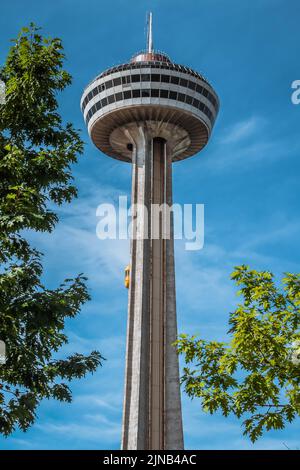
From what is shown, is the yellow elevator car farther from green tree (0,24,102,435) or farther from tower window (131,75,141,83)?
green tree (0,24,102,435)

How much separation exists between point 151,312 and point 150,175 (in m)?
20.1

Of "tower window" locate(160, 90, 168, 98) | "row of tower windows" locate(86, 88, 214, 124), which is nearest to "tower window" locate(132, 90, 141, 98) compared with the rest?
"row of tower windows" locate(86, 88, 214, 124)

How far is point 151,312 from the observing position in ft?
233

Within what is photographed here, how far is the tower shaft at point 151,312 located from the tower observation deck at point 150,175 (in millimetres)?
114

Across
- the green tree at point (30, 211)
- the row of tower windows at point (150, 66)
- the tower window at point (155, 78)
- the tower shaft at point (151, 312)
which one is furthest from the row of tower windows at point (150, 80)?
the green tree at point (30, 211)

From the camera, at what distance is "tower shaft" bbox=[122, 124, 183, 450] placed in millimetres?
64875

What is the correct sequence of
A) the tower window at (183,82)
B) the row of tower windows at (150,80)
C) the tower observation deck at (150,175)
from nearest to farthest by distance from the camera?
1. the tower observation deck at (150,175)
2. the row of tower windows at (150,80)
3. the tower window at (183,82)

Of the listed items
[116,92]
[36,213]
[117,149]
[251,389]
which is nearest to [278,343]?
[251,389]

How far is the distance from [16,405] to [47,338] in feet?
8.49

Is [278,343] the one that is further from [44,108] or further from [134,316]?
[134,316]

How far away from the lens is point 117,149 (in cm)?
8938

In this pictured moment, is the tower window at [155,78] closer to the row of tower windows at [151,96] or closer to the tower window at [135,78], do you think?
the row of tower windows at [151,96]

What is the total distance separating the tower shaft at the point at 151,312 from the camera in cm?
6488

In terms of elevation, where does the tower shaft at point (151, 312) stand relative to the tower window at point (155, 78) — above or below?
below
